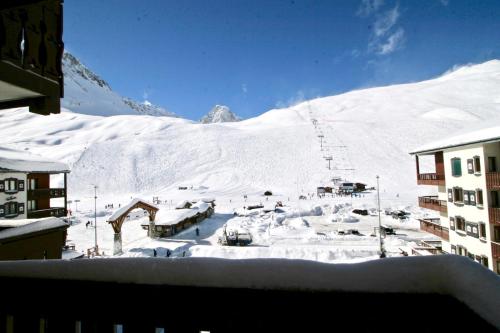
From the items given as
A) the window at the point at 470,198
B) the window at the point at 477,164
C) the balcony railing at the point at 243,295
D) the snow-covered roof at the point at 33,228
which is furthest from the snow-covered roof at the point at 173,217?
the balcony railing at the point at 243,295

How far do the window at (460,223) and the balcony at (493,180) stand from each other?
299cm

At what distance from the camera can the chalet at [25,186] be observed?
1753 centimetres

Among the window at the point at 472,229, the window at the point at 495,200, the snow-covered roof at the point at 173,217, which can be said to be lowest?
the snow-covered roof at the point at 173,217

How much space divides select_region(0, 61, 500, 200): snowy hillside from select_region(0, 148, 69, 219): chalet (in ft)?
123

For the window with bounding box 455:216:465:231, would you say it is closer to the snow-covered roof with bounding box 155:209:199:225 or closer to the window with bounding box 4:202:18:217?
the snow-covered roof with bounding box 155:209:199:225

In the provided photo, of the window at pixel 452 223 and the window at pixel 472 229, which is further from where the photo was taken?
the window at pixel 452 223

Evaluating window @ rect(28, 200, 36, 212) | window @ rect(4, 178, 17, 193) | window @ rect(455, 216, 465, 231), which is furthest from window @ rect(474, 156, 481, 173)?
window @ rect(28, 200, 36, 212)

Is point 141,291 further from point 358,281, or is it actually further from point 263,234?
point 263,234

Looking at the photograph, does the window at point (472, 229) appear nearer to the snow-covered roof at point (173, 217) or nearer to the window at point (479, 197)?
the window at point (479, 197)

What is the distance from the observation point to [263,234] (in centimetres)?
2864

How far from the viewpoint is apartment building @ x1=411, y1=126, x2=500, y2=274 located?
43.2 feet

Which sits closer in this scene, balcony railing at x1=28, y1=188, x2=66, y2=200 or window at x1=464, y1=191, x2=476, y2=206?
window at x1=464, y1=191, x2=476, y2=206

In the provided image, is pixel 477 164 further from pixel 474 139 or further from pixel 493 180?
pixel 474 139

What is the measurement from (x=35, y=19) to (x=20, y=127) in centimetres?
12920
